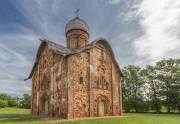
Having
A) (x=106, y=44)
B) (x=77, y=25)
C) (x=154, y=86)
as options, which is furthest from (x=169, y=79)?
(x=77, y=25)

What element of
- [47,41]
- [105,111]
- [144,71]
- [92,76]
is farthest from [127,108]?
[47,41]

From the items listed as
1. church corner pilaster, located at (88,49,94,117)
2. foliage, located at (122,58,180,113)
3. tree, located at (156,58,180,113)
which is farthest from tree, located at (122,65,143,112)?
church corner pilaster, located at (88,49,94,117)

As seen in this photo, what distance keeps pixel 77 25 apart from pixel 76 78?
33.3ft

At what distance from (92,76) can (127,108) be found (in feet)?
84.0

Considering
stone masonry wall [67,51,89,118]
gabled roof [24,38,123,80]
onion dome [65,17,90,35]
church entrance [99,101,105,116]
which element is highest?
onion dome [65,17,90,35]

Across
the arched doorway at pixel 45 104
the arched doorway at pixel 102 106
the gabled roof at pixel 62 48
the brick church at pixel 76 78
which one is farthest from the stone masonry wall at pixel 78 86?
the arched doorway at pixel 45 104

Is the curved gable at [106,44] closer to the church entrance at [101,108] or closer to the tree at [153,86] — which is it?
the church entrance at [101,108]

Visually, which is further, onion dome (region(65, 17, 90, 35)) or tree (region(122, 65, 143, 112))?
tree (region(122, 65, 143, 112))

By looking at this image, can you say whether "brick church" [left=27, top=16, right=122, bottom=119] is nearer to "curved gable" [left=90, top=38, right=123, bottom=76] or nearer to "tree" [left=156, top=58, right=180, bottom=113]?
"curved gable" [left=90, top=38, right=123, bottom=76]

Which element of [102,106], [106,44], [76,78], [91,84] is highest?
[106,44]

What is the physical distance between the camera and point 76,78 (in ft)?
61.4

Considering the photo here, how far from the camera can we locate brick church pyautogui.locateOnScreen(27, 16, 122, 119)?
1820 centimetres

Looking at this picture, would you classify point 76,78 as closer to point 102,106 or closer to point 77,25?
point 102,106

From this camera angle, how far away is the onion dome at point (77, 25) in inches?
1026
